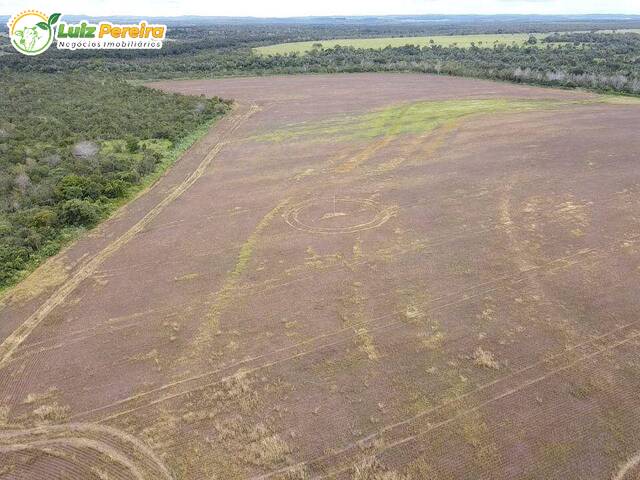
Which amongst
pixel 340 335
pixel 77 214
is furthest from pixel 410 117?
pixel 340 335

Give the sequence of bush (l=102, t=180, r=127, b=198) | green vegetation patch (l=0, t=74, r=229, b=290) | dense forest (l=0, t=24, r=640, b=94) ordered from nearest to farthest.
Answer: green vegetation patch (l=0, t=74, r=229, b=290) < bush (l=102, t=180, r=127, b=198) < dense forest (l=0, t=24, r=640, b=94)

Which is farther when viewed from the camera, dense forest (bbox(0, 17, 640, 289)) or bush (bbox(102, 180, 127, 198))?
bush (bbox(102, 180, 127, 198))

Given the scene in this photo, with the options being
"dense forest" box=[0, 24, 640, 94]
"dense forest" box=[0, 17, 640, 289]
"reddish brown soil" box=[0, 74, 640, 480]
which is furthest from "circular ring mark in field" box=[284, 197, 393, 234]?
"dense forest" box=[0, 24, 640, 94]

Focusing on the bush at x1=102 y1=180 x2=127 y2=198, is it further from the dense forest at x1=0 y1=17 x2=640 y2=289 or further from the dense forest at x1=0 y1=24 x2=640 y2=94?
the dense forest at x1=0 y1=24 x2=640 y2=94

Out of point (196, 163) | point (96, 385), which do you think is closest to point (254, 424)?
point (96, 385)

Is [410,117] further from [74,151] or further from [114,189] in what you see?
[74,151]

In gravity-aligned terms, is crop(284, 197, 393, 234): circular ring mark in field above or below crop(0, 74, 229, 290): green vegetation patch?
below
